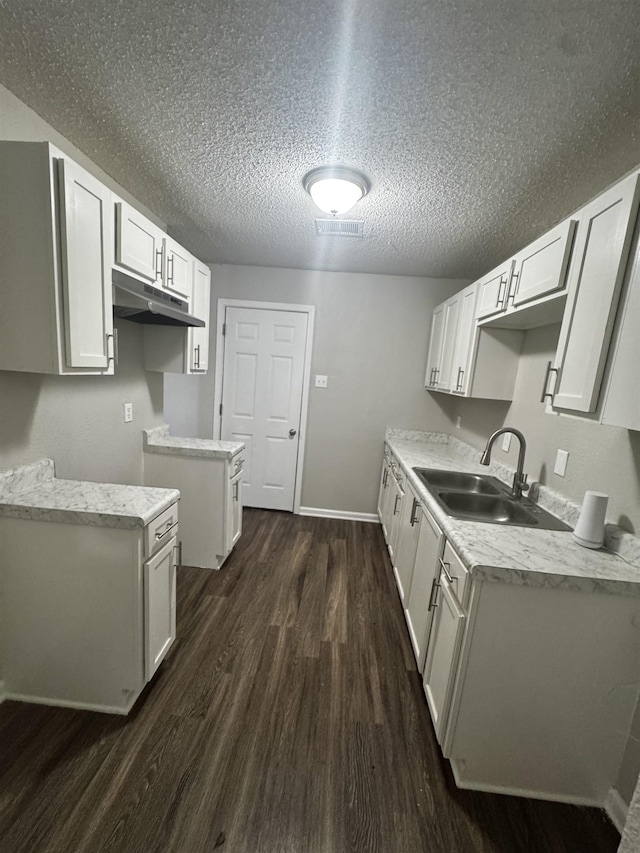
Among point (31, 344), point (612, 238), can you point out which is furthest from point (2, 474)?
point (612, 238)

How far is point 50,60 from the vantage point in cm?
120

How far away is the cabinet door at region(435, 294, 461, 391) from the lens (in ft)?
8.87

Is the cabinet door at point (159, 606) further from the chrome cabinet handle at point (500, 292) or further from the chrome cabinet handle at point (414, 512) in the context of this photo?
the chrome cabinet handle at point (500, 292)

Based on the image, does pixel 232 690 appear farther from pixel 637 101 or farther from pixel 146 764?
pixel 637 101

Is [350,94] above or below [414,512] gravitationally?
above

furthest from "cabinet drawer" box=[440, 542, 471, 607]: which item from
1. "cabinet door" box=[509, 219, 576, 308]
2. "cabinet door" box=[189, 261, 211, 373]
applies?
"cabinet door" box=[189, 261, 211, 373]

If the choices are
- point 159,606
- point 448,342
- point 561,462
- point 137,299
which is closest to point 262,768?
point 159,606

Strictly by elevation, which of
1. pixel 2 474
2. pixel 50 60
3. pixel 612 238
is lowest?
pixel 2 474

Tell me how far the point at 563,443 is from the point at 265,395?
8.56ft

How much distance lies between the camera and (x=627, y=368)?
→ 109 cm

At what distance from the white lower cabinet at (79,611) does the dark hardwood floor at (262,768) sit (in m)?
0.11

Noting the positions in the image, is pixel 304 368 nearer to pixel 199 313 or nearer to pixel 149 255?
pixel 199 313

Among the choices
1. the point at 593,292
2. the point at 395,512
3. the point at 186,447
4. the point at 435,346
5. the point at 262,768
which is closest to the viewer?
the point at 593,292

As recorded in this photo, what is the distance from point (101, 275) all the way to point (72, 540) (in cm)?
113
